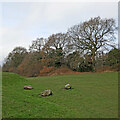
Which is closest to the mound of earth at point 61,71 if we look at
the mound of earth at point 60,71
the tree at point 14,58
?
the mound of earth at point 60,71

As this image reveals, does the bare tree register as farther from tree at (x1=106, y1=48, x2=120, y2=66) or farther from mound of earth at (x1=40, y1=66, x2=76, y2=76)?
tree at (x1=106, y1=48, x2=120, y2=66)

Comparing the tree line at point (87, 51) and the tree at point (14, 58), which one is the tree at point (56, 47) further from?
the tree at point (14, 58)

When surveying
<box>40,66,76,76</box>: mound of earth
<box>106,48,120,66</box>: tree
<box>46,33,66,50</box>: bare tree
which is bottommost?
<box>40,66,76,76</box>: mound of earth

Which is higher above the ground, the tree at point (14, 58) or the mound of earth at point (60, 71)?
the tree at point (14, 58)

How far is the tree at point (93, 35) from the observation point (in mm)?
28203

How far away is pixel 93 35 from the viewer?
2931 cm

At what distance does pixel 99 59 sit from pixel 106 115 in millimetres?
23160

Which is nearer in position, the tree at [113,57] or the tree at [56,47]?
the tree at [113,57]

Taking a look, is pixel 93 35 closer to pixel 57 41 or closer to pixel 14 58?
pixel 57 41

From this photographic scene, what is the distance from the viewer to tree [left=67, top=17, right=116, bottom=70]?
92.5ft

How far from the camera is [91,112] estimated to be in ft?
21.1

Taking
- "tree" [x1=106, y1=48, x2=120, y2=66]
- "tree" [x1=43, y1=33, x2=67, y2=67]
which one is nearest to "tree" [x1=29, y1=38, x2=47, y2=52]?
"tree" [x1=43, y1=33, x2=67, y2=67]

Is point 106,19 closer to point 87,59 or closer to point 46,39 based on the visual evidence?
point 87,59

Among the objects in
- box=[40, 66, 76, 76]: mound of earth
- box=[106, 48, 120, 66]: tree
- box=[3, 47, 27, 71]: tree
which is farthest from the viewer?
box=[3, 47, 27, 71]: tree
